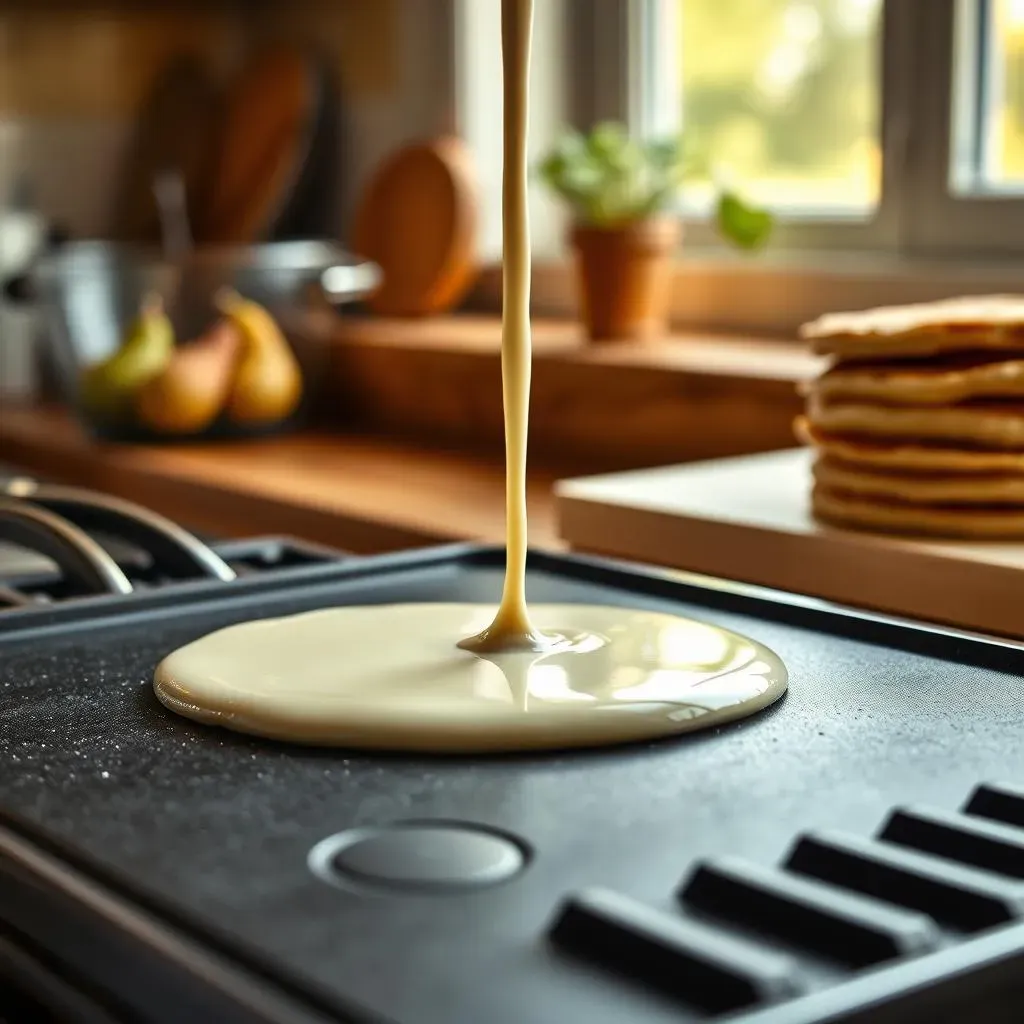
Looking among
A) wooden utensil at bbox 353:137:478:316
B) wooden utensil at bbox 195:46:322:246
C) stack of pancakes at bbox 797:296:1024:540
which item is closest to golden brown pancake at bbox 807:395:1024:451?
stack of pancakes at bbox 797:296:1024:540

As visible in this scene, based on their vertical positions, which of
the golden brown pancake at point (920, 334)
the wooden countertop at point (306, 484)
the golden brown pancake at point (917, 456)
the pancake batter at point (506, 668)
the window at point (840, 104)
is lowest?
the wooden countertop at point (306, 484)

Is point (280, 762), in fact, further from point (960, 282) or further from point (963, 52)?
point (963, 52)

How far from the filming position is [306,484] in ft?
5.96

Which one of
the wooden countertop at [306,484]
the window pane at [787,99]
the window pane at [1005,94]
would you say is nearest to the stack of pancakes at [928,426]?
the wooden countertop at [306,484]

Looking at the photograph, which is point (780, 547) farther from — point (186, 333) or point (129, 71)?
point (129, 71)

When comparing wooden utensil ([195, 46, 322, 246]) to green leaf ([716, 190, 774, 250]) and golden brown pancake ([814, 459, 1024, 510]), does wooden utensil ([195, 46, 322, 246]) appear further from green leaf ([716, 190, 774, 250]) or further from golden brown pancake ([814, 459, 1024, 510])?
golden brown pancake ([814, 459, 1024, 510])

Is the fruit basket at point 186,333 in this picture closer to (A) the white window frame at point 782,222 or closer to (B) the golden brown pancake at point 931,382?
(A) the white window frame at point 782,222

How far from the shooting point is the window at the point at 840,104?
1.92 meters

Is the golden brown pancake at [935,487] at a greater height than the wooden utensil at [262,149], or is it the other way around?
the wooden utensil at [262,149]

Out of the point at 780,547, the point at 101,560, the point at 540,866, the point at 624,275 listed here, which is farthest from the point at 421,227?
the point at 540,866

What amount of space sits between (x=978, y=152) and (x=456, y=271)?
2.34ft

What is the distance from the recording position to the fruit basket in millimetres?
2117

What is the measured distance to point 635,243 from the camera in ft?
6.55

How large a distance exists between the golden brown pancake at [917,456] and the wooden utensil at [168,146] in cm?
179
